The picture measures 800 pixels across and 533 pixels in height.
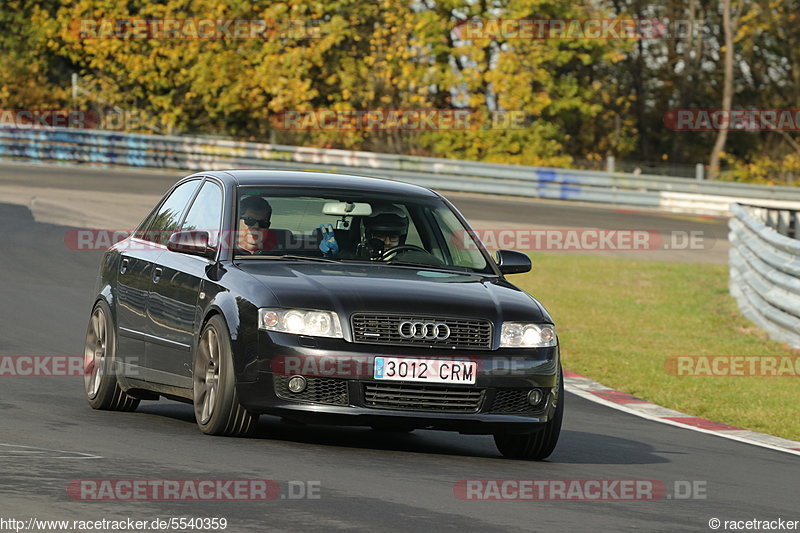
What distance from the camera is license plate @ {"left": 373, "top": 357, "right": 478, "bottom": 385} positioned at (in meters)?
8.16

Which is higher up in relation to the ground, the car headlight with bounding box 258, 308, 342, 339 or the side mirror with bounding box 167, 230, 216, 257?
the side mirror with bounding box 167, 230, 216, 257

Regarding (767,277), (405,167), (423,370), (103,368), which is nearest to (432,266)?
(423,370)

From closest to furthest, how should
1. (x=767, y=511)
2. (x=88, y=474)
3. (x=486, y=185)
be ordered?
(x=88, y=474)
(x=767, y=511)
(x=486, y=185)

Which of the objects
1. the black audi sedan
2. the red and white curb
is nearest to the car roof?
the black audi sedan

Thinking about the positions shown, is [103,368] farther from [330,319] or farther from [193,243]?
[330,319]

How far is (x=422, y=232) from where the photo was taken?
9.68 meters

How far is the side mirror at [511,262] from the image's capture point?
967 cm

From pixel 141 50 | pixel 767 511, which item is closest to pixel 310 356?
pixel 767 511

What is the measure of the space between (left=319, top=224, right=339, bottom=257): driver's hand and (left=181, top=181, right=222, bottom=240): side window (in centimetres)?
63

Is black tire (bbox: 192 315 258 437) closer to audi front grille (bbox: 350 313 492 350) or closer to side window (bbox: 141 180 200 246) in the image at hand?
audi front grille (bbox: 350 313 492 350)

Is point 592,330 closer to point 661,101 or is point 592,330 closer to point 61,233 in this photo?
point 61,233

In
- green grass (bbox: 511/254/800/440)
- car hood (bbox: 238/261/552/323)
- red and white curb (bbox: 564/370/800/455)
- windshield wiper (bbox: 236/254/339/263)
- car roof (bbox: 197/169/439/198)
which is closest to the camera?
car hood (bbox: 238/261/552/323)

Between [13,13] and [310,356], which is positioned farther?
[13,13]

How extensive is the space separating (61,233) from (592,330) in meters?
8.81
